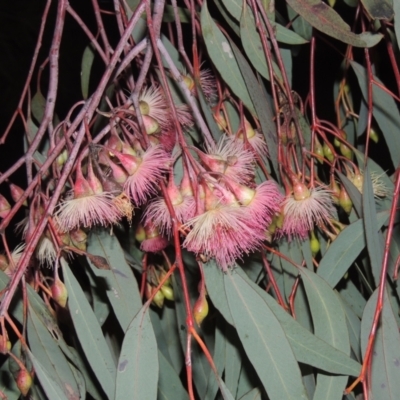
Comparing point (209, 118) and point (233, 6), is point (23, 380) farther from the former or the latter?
point (233, 6)

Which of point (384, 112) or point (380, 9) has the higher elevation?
point (380, 9)

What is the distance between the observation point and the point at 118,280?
939 millimetres

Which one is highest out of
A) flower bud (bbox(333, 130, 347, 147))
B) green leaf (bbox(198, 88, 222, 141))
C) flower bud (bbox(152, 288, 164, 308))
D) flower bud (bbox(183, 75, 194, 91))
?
flower bud (bbox(183, 75, 194, 91))

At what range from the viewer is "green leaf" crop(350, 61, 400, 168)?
42.0 inches

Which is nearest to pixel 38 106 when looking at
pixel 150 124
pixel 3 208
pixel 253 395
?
pixel 3 208

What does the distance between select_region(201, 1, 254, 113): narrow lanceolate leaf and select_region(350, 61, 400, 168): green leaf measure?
0.81ft

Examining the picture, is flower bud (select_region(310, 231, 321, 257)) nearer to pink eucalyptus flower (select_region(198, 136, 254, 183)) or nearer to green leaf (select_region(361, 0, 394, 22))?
pink eucalyptus flower (select_region(198, 136, 254, 183))

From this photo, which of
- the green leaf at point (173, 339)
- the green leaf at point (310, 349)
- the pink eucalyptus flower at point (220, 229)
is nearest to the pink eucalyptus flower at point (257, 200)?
the pink eucalyptus flower at point (220, 229)

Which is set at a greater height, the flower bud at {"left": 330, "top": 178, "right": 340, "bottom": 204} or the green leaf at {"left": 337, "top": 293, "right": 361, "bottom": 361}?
the flower bud at {"left": 330, "top": 178, "right": 340, "bottom": 204}

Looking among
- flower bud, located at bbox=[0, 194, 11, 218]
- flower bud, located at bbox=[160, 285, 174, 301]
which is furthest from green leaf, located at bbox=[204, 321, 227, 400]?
flower bud, located at bbox=[0, 194, 11, 218]

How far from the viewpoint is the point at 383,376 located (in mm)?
890

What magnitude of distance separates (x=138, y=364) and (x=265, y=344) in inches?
6.2

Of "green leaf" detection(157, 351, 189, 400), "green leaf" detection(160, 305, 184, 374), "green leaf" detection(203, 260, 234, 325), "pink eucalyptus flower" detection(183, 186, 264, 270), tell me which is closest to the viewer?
"pink eucalyptus flower" detection(183, 186, 264, 270)

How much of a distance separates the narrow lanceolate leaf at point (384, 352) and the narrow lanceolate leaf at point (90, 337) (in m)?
0.34
